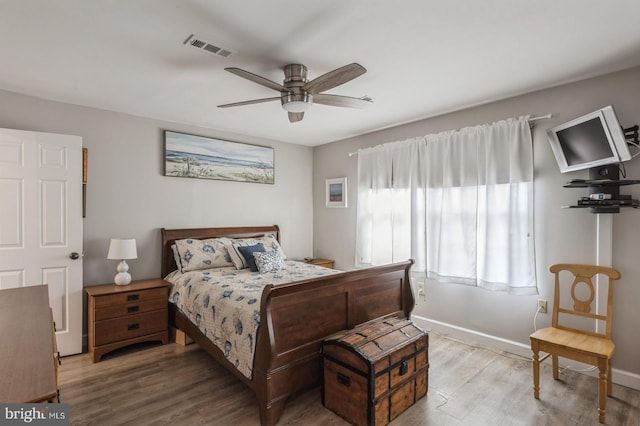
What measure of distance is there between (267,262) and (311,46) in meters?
2.31

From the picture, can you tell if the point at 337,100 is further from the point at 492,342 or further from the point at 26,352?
the point at 492,342

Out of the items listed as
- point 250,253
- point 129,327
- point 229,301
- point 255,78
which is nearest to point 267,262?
point 250,253

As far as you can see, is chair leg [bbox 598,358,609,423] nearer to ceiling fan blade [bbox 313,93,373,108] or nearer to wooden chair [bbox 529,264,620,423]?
wooden chair [bbox 529,264,620,423]

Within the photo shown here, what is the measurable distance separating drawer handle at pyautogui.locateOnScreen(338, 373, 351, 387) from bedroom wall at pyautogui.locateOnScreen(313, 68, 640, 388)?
1.97m

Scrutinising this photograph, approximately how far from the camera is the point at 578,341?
7.85 feet

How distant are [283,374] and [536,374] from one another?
1888mm

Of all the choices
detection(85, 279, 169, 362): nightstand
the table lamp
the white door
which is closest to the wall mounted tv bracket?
detection(85, 279, 169, 362): nightstand

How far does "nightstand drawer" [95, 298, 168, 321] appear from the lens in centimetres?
309

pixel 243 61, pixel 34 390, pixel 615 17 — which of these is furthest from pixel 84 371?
pixel 615 17

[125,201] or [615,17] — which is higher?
[615,17]

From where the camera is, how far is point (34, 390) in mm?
919

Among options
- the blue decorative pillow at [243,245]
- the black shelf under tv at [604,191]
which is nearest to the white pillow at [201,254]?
the blue decorative pillow at [243,245]

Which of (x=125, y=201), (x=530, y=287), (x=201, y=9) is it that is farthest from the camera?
(x=125, y=201)

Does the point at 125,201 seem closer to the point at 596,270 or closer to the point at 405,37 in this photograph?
the point at 405,37
